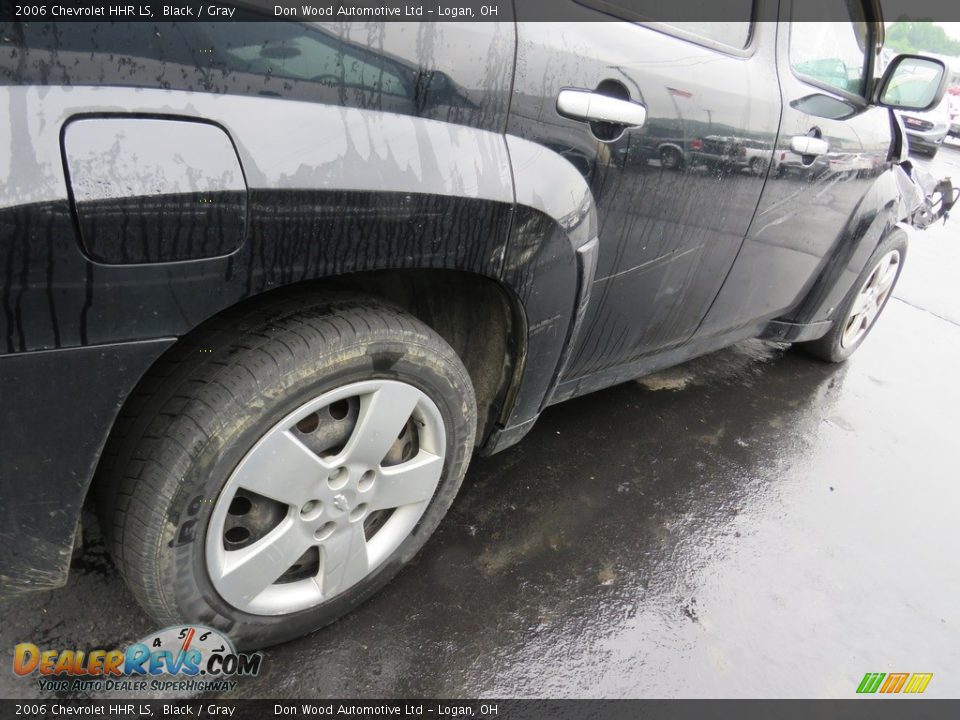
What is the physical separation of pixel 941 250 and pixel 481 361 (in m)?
6.93

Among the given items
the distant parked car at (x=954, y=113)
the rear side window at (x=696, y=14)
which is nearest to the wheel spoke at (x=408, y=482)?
the rear side window at (x=696, y=14)

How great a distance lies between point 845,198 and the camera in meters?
2.57

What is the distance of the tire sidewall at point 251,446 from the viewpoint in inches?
46.9

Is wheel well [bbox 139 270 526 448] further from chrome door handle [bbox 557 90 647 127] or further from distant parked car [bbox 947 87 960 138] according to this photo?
distant parked car [bbox 947 87 960 138]

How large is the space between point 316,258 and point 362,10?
0.42m

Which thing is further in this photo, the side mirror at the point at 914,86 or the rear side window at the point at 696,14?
the side mirror at the point at 914,86

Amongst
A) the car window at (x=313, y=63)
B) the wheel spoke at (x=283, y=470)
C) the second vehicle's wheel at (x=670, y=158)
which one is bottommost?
the wheel spoke at (x=283, y=470)

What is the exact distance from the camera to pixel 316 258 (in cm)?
115

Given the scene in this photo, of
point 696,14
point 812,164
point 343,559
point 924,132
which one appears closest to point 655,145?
point 696,14

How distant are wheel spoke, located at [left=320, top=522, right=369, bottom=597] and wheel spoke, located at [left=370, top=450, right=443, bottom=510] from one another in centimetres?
8

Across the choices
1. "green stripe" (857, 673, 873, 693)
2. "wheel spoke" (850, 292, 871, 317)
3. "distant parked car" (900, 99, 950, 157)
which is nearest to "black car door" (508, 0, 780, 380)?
"green stripe" (857, 673, 873, 693)

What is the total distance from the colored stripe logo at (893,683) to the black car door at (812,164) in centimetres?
119

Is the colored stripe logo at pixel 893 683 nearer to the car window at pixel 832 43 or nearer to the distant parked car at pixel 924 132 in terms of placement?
the car window at pixel 832 43

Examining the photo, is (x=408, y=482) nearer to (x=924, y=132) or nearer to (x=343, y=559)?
(x=343, y=559)
